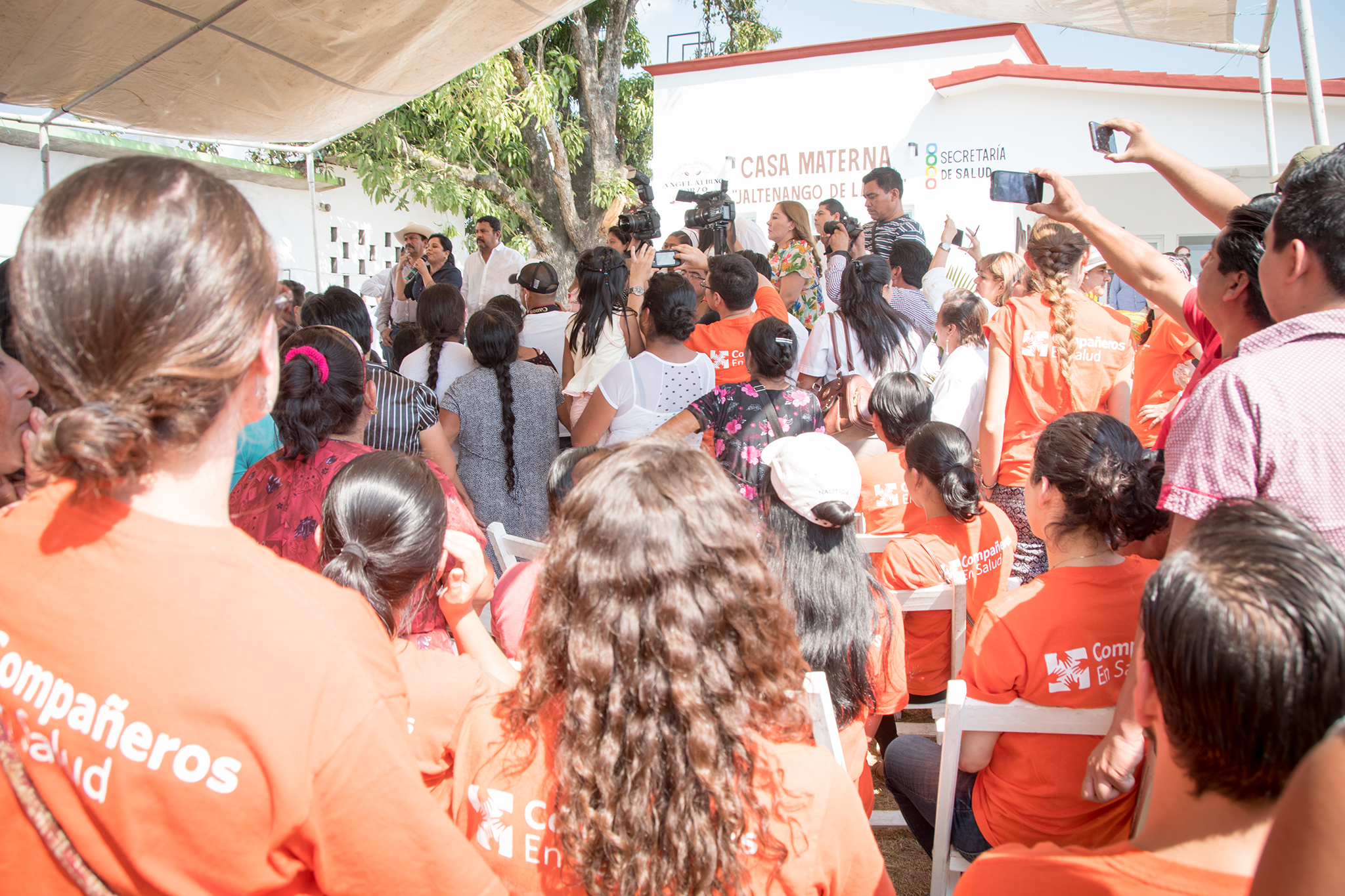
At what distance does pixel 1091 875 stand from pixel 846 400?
113 inches

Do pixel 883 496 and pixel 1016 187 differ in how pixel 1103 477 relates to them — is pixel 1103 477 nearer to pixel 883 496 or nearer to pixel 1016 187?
pixel 1016 187

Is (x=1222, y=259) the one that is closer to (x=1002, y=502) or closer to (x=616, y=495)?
(x=616, y=495)

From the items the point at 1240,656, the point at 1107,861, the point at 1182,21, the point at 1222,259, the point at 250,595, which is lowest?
the point at 1107,861

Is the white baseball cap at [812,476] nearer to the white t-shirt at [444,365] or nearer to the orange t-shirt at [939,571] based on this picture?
the orange t-shirt at [939,571]

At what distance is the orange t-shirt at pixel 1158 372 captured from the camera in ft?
10.5

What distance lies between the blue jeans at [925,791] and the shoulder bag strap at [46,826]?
5.42ft

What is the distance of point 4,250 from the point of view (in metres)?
6.31

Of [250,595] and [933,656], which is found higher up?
[250,595]

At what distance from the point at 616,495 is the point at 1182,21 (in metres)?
4.51

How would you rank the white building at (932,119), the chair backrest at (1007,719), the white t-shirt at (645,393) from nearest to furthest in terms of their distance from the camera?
the chair backrest at (1007,719) < the white t-shirt at (645,393) < the white building at (932,119)

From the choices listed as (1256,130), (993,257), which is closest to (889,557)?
(993,257)

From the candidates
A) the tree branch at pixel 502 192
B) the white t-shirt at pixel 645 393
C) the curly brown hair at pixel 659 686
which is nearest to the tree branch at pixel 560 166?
the tree branch at pixel 502 192

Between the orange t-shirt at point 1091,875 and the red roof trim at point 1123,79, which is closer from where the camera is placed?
the orange t-shirt at point 1091,875

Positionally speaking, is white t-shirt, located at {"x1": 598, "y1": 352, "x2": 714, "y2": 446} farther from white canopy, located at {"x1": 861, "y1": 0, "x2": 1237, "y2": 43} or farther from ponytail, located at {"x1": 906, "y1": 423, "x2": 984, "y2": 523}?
white canopy, located at {"x1": 861, "y1": 0, "x2": 1237, "y2": 43}
